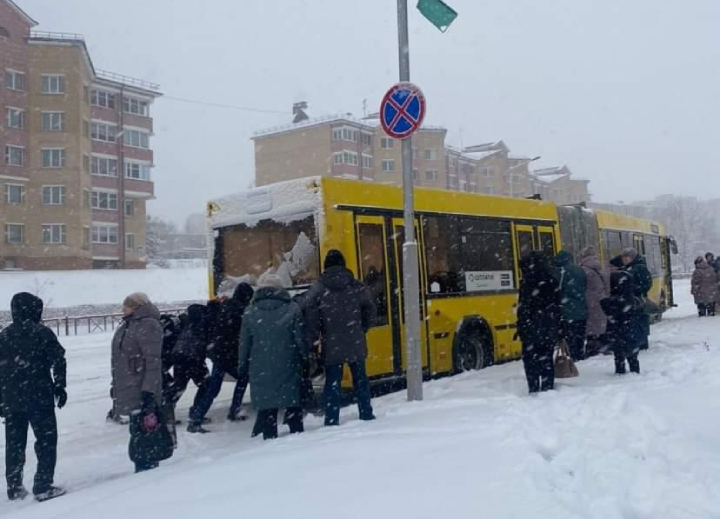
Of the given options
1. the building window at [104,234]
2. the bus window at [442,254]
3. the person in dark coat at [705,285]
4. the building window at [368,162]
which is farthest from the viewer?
the building window at [368,162]

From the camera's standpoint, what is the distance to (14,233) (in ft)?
144

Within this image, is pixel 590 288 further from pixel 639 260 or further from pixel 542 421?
pixel 542 421

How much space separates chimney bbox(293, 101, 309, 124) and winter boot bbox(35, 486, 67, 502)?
63.2m

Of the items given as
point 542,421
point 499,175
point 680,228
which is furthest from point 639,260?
point 680,228

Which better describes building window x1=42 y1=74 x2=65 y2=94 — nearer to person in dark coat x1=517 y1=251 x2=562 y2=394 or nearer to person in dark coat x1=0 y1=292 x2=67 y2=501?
person in dark coat x1=0 y1=292 x2=67 y2=501

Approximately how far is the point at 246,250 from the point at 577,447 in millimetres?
5803

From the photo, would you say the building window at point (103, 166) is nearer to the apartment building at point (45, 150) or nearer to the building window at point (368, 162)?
the apartment building at point (45, 150)

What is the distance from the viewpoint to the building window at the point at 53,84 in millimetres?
45094

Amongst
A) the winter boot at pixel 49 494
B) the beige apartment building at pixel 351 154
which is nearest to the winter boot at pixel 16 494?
the winter boot at pixel 49 494

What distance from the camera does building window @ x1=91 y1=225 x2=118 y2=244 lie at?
48.6m

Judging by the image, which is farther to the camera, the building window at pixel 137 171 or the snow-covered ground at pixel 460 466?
the building window at pixel 137 171

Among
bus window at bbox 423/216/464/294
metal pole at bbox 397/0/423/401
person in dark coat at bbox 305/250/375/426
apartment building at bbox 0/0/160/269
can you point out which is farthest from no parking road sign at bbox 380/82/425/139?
apartment building at bbox 0/0/160/269

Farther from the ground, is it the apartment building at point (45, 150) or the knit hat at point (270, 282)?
the apartment building at point (45, 150)

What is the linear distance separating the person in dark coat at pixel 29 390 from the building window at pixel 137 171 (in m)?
47.4
